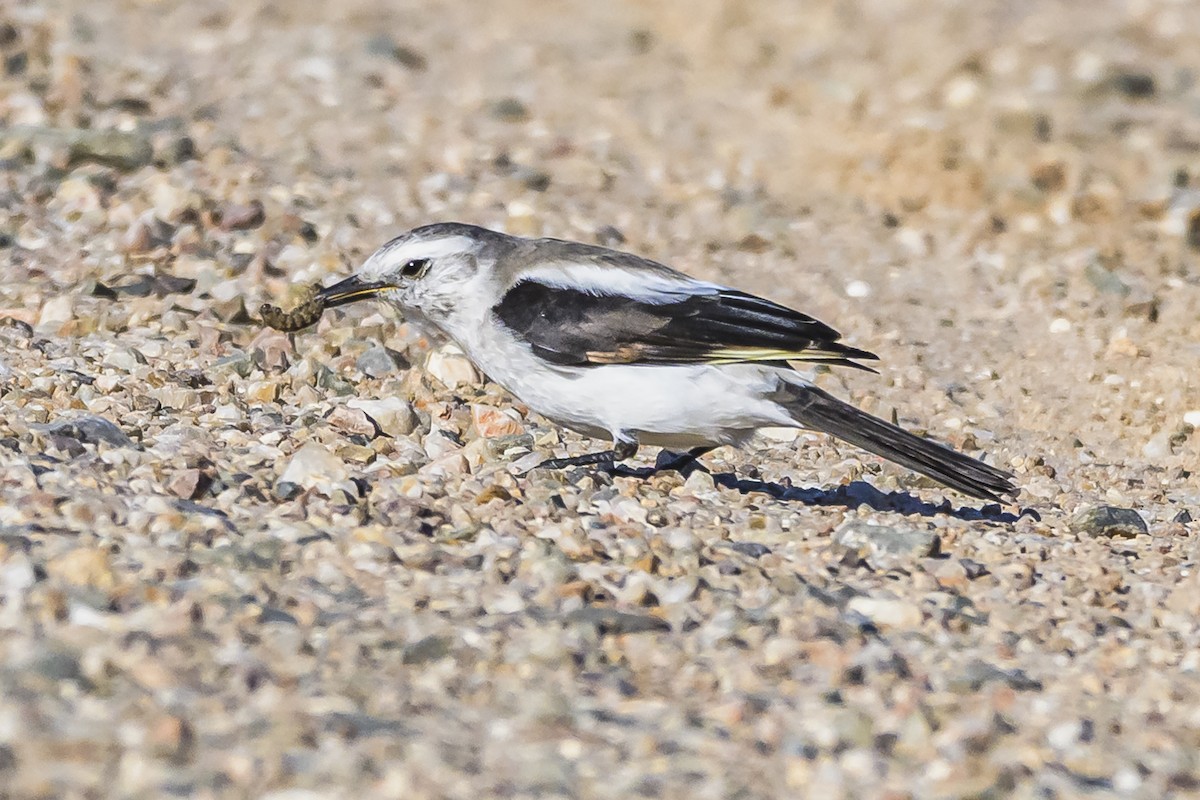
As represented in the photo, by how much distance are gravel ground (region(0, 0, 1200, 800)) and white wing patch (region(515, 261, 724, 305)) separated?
72 centimetres

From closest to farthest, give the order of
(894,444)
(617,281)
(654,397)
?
(894,444) → (654,397) → (617,281)

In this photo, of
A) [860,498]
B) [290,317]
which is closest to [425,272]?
[290,317]

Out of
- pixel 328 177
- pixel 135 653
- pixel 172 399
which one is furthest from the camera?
pixel 328 177

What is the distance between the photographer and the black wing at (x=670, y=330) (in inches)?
246

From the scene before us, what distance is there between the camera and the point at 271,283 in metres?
8.23

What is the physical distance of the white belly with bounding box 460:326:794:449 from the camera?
250 inches

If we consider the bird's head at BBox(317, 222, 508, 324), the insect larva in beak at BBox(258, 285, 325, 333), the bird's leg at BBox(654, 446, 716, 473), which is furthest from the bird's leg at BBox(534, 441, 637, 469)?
the insect larva in beak at BBox(258, 285, 325, 333)

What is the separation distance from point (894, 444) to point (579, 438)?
62.7 inches

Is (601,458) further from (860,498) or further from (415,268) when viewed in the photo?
(415,268)

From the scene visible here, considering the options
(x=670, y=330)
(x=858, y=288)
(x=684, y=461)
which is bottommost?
(x=684, y=461)

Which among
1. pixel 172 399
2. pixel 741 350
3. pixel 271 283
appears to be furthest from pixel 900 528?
pixel 271 283

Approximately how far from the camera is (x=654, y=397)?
6355 mm

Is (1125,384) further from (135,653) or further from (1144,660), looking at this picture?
(135,653)

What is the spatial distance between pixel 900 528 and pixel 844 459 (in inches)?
47.6
